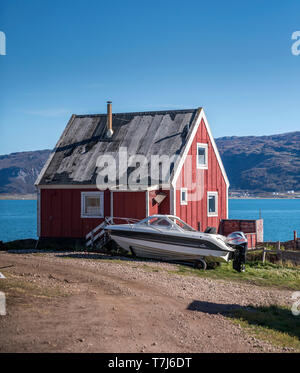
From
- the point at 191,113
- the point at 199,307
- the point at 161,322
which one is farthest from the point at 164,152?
the point at 161,322

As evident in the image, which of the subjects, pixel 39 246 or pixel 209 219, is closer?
pixel 39 246

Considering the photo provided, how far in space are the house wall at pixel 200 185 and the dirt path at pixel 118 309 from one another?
377 inches

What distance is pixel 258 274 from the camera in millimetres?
21906

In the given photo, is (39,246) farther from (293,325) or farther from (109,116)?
(293,325)

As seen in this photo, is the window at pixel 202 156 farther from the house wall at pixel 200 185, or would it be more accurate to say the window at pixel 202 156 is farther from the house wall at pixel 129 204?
the house wall at pixel 129 204

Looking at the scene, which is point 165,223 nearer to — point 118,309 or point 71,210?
point 71,210

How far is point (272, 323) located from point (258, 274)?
849 cm

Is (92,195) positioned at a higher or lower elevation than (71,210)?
higher

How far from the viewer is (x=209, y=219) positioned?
3106 cm

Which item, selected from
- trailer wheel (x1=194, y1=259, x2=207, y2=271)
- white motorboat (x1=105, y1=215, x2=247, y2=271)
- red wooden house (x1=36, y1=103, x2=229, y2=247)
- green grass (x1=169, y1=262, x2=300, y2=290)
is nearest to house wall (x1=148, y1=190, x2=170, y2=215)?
red wooden house (x1=36, y1=103, x2=229, y2=247)

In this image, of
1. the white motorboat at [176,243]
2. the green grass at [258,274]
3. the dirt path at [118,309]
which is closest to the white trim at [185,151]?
the white motorboat at [176,243]
